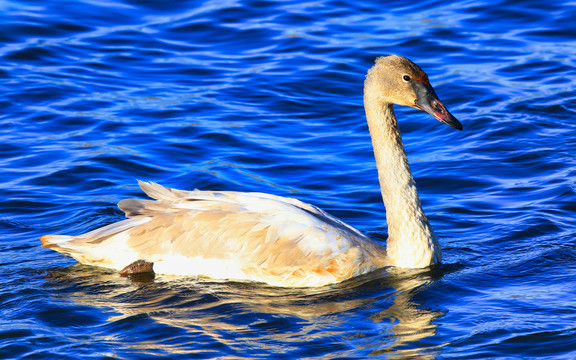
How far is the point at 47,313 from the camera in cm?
721

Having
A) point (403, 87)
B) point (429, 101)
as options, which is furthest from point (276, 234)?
point (429, 101)

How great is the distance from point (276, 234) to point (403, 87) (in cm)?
174

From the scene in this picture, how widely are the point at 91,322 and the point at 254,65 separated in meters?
8.73

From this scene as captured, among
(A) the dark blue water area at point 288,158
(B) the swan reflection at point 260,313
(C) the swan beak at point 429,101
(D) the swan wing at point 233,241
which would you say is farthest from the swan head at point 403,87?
(B) the swan reflection at point 260,313

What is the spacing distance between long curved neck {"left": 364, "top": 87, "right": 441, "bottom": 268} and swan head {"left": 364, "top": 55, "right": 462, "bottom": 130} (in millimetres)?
63

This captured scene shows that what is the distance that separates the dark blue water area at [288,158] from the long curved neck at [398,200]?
185mm

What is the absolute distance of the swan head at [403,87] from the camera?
833cm

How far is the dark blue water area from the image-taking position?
6.91m

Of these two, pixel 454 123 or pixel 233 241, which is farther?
pixel 454 123

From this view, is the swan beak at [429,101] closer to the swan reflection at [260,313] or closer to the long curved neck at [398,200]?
the long curved neck at [398,200]

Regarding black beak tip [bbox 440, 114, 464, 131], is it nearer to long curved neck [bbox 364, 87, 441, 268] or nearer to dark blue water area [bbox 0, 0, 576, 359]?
long curved neck [bbox 364, 87, 441, 268]

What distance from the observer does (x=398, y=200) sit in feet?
27.2

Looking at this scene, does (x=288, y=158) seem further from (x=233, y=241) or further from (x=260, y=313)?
(x=260, y=313)

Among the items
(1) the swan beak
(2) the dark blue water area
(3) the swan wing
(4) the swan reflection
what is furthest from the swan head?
(4) the swan reflection
